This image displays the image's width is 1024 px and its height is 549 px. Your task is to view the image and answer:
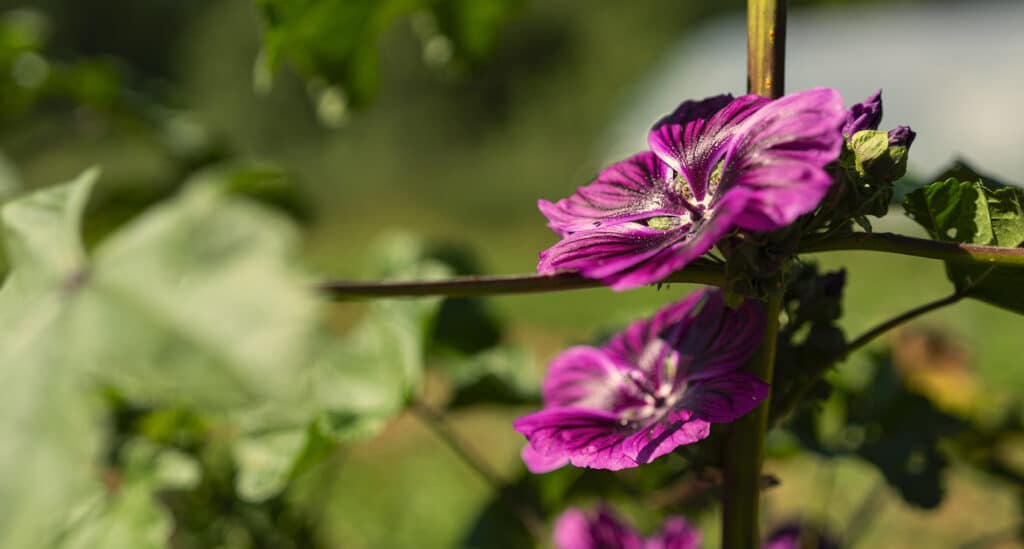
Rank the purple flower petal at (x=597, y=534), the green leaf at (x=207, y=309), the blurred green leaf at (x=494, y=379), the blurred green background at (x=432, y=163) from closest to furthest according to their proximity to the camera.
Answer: the green leaf at (x=207, y=309)
the purple flower petal at (x=597, y=534)
the blurred green leaf at (x=494, y=379)
the blurred green background at (x=432, y=163)

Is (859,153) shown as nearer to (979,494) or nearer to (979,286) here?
(979,286)

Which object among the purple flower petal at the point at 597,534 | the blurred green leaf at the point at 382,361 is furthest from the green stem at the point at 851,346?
the blurred green leaf at the point at 382,361

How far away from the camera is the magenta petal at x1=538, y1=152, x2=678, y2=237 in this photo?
14.3 inches

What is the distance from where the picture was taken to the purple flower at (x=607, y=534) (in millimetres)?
526

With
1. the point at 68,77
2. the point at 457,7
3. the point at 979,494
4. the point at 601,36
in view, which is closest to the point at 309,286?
the point at 457,7

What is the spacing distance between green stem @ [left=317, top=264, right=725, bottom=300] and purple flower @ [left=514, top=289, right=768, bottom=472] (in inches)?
1.6

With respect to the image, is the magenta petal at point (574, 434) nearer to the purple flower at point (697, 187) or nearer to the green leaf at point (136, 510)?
the purple flower at point (697, 187)

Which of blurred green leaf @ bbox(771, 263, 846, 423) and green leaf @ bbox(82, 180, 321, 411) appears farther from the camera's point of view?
blurred green leaf @ bbox(771, 263, 846, 423)

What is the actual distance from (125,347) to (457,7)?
0.56 metres

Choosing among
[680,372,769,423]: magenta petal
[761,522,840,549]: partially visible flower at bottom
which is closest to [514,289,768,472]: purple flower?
[680,372,769,423]: magenta petal

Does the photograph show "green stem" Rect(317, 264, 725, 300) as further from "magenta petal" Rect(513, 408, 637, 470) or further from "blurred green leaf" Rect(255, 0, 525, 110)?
"blurred green leaf" Rect(255, 0, 525, 110)

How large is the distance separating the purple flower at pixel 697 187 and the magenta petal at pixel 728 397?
0.06 meters

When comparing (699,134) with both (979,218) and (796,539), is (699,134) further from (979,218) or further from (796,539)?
(796,539)

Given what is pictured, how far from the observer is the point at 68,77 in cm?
108
